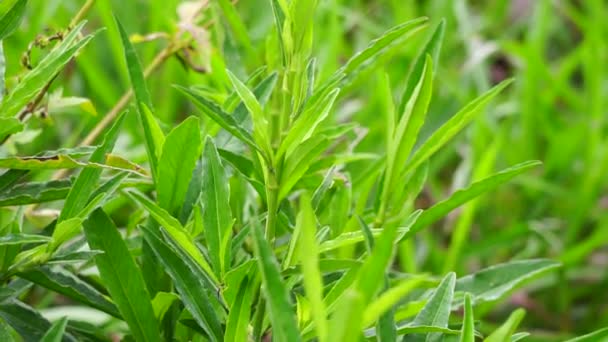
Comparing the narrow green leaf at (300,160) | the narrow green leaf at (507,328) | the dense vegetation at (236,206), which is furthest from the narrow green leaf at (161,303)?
the narrow green leaf at (507,328)

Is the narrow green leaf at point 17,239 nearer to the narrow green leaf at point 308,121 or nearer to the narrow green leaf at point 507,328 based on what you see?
the narrow green leaf at point 308,121

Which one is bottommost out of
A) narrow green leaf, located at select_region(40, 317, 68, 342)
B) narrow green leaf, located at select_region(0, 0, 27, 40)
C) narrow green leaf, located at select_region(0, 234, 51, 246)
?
narrow green leaf, located at select_region(40, 317, 68, 342)

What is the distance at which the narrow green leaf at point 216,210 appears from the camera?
570 millimetres

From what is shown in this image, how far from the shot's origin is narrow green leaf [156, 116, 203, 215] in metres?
0.62

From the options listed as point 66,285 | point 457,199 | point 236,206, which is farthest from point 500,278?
point 66,285

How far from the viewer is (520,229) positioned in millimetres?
1342

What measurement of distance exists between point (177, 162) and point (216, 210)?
0.07 m

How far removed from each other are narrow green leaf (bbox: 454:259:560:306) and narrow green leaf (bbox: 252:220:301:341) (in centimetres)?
30

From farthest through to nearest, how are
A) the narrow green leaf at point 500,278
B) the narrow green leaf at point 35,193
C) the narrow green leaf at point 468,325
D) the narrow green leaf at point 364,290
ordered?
the narrow green leaf at point 500,278 < the narrow green leaf at point 35,193 < the narrow green leaf at point 468,325 < the narrow green leaf at point 364,290

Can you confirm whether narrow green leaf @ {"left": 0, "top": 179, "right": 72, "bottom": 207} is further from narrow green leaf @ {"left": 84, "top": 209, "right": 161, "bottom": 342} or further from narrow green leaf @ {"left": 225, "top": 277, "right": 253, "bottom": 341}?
narrow green leaf @ {"left": 225, "top": 277, "right": 253, "bottom": 341}

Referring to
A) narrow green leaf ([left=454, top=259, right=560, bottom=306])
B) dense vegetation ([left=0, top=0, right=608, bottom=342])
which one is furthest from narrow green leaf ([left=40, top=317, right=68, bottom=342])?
narrow green leaf ([left=454, top=259, right=560, bottom=306])

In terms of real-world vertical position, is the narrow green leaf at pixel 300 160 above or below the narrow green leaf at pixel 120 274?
above

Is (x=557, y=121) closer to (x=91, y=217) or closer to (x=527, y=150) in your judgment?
(x=527, y=150)

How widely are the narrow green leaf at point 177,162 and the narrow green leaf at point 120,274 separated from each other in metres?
0.06
